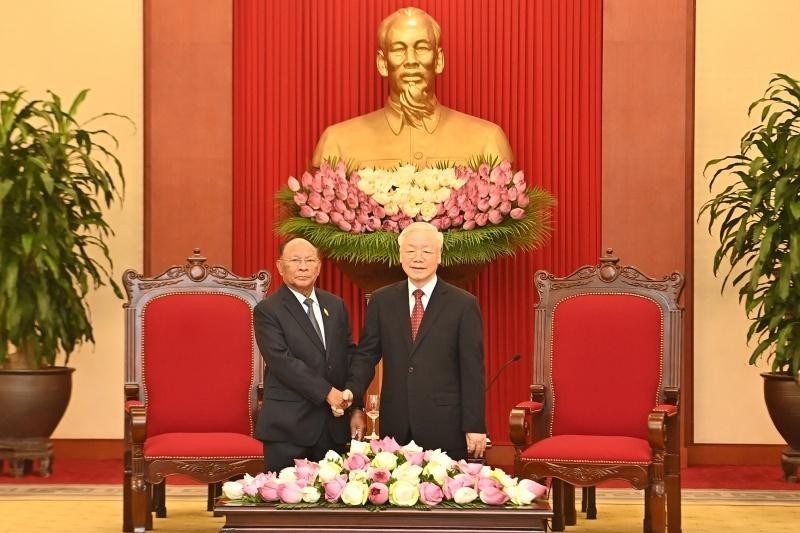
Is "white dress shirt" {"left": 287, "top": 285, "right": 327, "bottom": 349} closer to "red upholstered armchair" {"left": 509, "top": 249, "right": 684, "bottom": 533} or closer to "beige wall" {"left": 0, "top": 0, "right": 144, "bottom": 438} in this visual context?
"red upholstered armchair" {"left": 509, "top": 249, "right": 684, "bottom": 533}

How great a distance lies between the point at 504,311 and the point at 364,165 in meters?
1.20

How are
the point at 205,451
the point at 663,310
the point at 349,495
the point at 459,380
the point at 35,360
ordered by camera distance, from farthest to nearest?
the point at 35,360 < the point at 663,310 < the point at 205,451 < the point at 459,380 < the point at 349,495

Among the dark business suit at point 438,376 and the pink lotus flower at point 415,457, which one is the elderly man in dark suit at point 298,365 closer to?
the dark business suit at point 438,376

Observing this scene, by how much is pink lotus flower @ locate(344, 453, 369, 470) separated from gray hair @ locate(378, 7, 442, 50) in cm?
365

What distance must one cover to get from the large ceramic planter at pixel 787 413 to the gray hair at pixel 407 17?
2.47 metres

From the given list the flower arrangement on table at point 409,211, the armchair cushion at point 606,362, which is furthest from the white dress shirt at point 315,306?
the flower arrangement on table at point 409,211

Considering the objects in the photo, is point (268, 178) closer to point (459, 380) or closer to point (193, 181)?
point (193, 181)

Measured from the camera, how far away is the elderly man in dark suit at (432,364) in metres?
4.54

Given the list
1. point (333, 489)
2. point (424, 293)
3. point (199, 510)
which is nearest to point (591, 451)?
point (424, 293)

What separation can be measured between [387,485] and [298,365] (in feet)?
2.66

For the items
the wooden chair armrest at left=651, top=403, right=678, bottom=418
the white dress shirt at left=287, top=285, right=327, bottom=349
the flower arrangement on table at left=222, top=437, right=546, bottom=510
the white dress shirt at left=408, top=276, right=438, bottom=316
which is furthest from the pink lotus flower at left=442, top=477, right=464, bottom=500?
the wooden chair armrest at left=651, top=403, right=678, bottom=418

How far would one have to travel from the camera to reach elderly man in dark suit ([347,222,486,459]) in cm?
454

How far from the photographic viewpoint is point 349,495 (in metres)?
3.80

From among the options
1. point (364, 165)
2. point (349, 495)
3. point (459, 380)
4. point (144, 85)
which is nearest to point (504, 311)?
point (364, 165)
